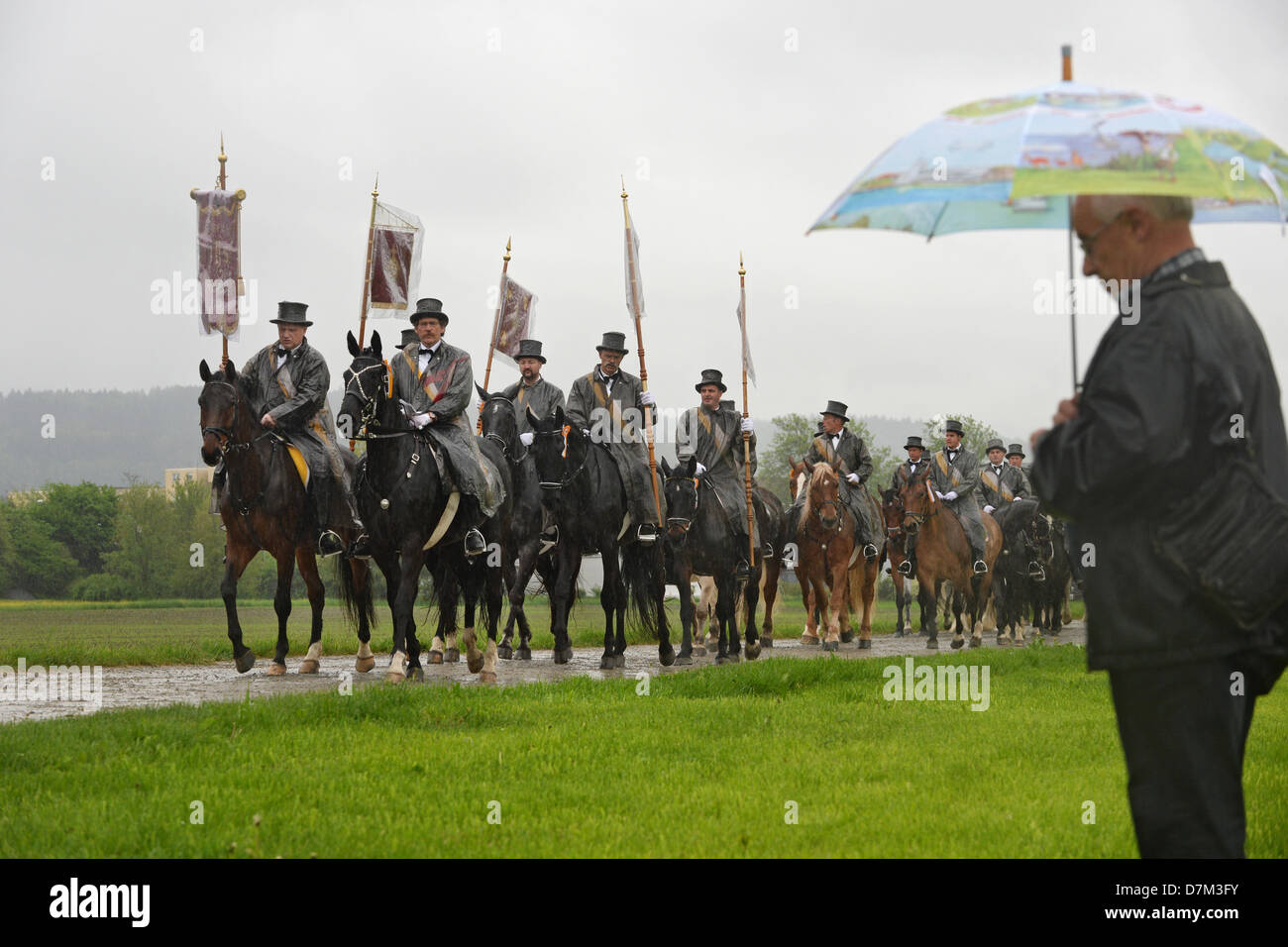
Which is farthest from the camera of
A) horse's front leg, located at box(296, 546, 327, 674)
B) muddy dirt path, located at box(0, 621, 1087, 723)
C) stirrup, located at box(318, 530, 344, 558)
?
horse's front leg, located at box(296, 546, 327, 674)

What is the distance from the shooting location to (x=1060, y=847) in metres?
6.46

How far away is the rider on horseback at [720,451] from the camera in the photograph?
18.0 m

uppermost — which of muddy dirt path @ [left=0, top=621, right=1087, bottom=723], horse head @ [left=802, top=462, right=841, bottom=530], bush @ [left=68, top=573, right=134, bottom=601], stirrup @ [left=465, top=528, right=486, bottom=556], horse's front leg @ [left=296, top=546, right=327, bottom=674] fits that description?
horse head @ [left=802, top=462, right=841, bottom=530]

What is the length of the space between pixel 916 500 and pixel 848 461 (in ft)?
4.64

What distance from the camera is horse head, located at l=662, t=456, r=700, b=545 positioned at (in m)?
16.7

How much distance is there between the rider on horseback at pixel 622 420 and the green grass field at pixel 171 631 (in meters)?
2.12

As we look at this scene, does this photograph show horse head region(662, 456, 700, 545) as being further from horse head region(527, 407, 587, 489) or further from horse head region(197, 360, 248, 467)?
horse head region(197, 360, 248, 467)

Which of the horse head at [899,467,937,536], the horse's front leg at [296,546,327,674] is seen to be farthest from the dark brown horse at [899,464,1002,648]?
the horse's front leg at [296,546,327,674]

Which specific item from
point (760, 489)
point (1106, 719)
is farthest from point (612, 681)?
point (760, 489)

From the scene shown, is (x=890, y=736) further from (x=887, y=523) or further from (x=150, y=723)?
(x=887, y=523)

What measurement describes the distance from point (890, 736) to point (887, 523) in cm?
1246

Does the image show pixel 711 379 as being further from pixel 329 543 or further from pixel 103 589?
pixel 103 589

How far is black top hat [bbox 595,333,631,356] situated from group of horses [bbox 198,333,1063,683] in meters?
1.33
